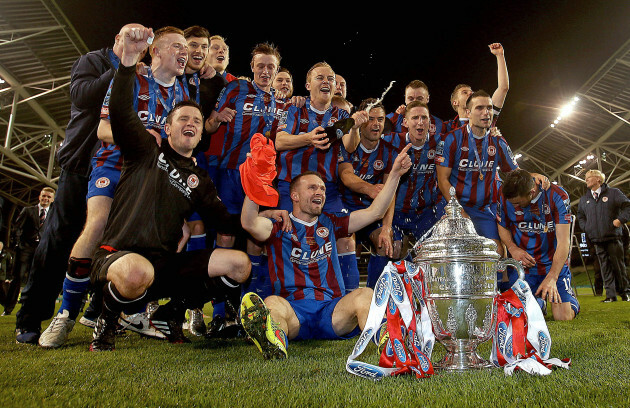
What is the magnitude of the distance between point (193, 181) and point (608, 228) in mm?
7457

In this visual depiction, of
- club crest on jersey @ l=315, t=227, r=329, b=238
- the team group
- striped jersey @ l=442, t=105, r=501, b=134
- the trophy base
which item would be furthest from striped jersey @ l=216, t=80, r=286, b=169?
the trophy base

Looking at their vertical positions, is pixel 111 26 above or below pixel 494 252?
→ above

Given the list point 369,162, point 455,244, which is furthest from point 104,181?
point 369,162

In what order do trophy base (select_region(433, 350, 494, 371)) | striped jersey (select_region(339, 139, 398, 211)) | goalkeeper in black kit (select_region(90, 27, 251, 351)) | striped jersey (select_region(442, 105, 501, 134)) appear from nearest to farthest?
1. trophy base (select_region(433, 350, 494, 371))
2. goalkeeper in black kit (select_region(90, 27, 251, 351))
3. striped jersey (select_region(339, 139, 398, 211))
4. striped jersey (select_region(442, 105, 501, 134))

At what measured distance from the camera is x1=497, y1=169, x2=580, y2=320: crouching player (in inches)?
169

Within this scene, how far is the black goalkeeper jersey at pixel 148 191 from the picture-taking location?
2.58m

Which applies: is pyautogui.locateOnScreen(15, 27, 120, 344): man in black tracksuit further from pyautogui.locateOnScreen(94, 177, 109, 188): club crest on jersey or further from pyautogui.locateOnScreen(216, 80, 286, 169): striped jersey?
pyautogui.locateOnScreen(216, 80, 286, 169): striped jersey

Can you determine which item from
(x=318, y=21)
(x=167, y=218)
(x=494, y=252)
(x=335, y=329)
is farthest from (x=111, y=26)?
(x=494, y=252)

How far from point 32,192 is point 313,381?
84.6 feet

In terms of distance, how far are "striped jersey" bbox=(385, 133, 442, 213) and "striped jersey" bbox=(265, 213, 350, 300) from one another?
5.43ft

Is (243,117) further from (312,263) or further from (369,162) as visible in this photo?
(312,263)

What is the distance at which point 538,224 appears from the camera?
458cm

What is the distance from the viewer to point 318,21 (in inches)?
426

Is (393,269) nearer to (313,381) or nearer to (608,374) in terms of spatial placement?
(313,381)
